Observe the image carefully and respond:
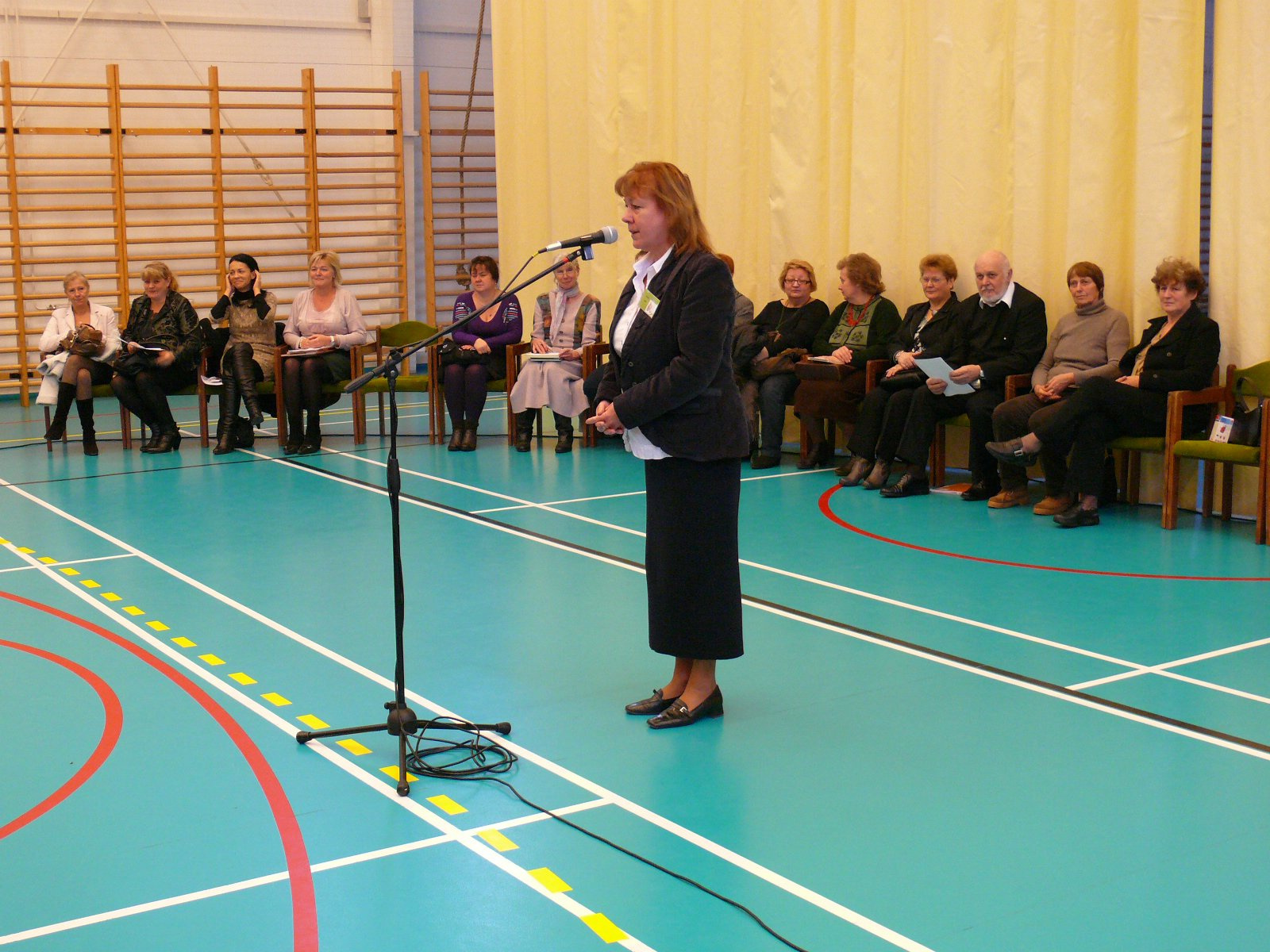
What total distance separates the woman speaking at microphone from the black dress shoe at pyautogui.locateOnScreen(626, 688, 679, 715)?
7cm

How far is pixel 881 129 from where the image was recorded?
24.2 feet

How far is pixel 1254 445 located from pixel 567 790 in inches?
147

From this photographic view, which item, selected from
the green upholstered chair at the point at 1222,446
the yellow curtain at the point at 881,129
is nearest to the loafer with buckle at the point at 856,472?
the yellow curtain at the point at 881,129

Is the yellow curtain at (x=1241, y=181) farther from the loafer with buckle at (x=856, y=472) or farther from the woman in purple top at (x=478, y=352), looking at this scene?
the woman in purple top at (x=478, y=352)

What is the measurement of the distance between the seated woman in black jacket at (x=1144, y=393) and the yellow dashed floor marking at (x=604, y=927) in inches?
152

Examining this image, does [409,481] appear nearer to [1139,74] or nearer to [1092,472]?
[1092,472]

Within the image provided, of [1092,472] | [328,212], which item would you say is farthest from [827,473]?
[328,212]

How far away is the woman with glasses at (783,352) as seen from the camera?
7.45 m

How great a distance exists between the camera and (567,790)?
297 cm

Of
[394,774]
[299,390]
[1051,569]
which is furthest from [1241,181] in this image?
[299,390]

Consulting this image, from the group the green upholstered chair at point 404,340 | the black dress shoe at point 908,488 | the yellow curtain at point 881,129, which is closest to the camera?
the yellow curtain at point 881,129

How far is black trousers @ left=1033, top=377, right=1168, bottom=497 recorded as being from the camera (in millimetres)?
5785

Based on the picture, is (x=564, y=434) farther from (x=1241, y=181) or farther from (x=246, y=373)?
(x=1241, y=181)

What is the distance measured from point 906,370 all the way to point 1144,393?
1.26 m
